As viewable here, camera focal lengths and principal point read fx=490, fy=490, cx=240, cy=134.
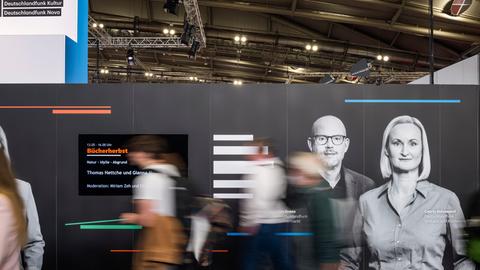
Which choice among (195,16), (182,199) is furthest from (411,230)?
(195,16)

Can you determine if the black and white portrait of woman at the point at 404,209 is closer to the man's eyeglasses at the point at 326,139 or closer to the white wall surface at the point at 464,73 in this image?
the man's eyeglasses at the point at 326,139

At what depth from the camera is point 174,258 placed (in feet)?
10.3

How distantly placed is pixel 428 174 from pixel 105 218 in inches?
139

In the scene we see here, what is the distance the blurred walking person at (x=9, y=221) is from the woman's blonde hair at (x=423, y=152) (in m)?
4.08

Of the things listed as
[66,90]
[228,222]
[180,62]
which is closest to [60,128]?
[66,90]

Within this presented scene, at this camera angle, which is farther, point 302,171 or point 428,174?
point 428,174

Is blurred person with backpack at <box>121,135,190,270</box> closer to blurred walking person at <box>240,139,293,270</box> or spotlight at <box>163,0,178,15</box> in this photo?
blurred walking person at <box>240,139,293,270</box>

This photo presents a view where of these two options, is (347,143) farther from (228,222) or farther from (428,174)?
(228,222)

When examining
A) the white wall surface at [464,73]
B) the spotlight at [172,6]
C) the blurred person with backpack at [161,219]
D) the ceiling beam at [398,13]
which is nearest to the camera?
the blurred person with backpack at [161,219]

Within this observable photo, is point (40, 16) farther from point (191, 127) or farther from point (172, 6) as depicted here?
A: point (172, 6)

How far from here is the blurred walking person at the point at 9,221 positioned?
6.52 ft

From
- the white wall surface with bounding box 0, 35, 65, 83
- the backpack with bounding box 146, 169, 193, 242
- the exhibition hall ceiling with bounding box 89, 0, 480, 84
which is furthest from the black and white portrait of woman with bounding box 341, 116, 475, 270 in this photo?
the exhibition hall ceiling with bounding box 89, 0, 480, 84

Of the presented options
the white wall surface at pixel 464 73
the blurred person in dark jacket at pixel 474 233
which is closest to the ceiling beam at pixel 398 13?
the white wall surface at pixel 464 73

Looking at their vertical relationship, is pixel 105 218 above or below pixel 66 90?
below
